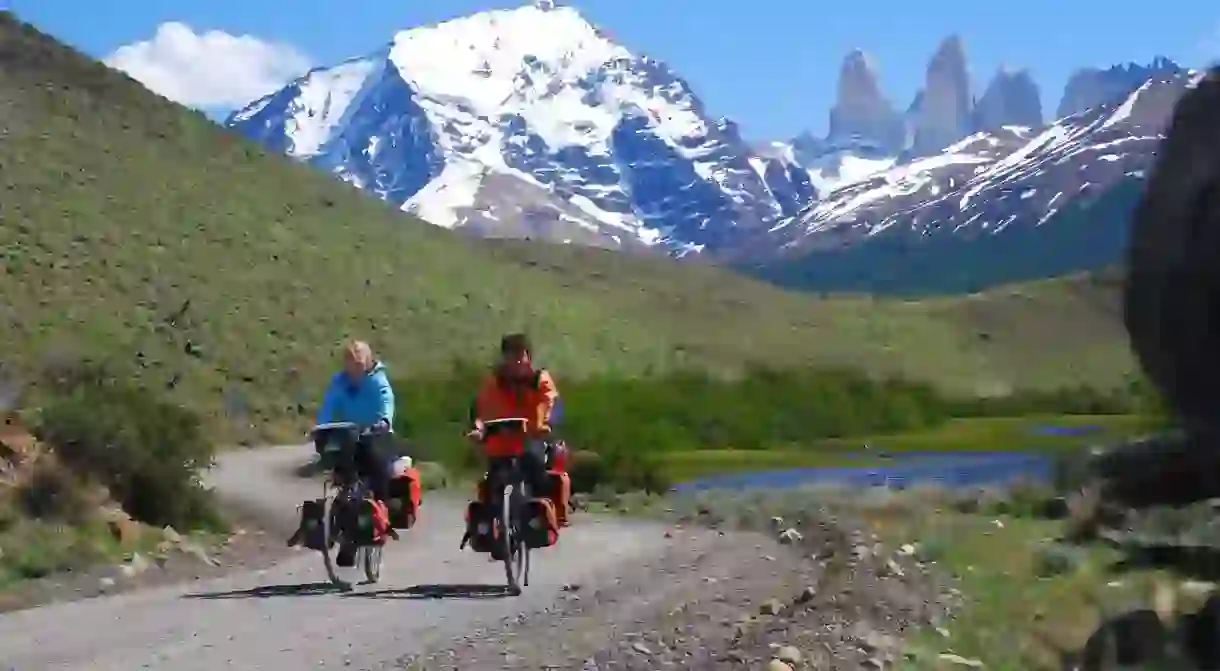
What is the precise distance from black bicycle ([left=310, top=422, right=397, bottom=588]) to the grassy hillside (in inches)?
1097

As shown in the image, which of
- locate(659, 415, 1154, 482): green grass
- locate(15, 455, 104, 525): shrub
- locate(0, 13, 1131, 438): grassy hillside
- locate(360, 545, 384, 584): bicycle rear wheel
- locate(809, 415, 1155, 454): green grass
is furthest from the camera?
locate(809, 415, 1155, 454): green grass

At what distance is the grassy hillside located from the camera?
55062 millimetres

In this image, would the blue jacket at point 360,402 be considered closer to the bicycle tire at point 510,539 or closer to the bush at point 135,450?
the bicycle tire at point 510,539

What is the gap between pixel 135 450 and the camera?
1934 cm

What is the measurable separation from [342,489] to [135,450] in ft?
20.7

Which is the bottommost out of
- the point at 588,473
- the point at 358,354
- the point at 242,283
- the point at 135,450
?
the point at 588,473

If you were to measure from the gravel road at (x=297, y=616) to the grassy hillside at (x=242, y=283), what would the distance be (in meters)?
25.8

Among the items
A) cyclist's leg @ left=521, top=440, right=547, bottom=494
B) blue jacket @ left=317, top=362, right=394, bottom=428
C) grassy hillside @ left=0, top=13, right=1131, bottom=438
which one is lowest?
cyclist's leg @ left=521, top=440, right=547, bottom=494

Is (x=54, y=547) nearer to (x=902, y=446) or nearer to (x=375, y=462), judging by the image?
(x=375, y=462)

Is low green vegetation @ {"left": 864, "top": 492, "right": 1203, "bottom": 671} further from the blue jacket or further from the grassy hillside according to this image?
the grassy hillside

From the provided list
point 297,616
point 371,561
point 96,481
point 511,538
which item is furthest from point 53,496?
point 297,616

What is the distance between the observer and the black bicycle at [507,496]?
1370cm

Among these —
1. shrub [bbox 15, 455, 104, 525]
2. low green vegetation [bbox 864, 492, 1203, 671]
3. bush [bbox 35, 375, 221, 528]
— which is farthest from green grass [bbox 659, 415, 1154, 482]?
shrub [bbox 15, 455, 104, 525]

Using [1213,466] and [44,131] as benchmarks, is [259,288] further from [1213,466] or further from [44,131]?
[1213,466]
